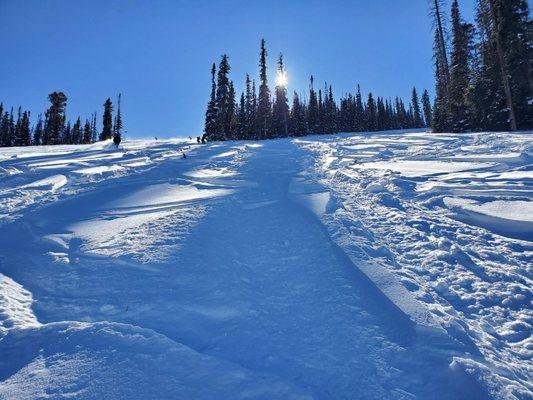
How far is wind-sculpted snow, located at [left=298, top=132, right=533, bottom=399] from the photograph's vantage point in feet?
8.93

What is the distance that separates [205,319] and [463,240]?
11.7 feet

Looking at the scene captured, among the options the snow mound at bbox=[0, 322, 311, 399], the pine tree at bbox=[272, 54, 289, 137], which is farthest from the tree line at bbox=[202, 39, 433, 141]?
the snow mound at bbox=[0, 322, 311, 399]

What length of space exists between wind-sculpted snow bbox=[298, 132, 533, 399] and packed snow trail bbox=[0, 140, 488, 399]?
33cm

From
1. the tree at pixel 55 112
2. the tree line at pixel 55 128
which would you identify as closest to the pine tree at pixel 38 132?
the tree line at pixel 55 128

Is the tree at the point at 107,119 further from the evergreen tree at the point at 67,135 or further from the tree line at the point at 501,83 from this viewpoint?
the tree line at the point at 501,83

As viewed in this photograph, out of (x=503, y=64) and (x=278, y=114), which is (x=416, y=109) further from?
(x=503, y=64)

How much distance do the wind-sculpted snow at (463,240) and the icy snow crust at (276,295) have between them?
2 centimetres

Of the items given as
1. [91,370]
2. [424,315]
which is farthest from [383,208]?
[91,370]

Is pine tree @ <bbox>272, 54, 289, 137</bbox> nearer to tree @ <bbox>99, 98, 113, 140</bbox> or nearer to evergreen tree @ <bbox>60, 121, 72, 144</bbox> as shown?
tree @ <bbox>99, 98, 113, 140</bbox>

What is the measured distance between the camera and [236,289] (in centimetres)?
368

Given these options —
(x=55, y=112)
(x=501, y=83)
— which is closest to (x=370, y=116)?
(x=501, y=83)

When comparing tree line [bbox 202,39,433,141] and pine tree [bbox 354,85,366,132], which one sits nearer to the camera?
tree line [bbox 202,39,433,141]

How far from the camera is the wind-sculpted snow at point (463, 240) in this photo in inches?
107

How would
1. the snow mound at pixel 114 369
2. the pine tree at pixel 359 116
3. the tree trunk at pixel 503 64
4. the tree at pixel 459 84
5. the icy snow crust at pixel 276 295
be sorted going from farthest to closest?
1. the pine tree at pixel 359 116
2. the tree at pixel 459 84
3. the tree trunk at pixel 503 64
4. the icy snow crust at pixel 276 295
5. the snow mound at pixel 114 369
